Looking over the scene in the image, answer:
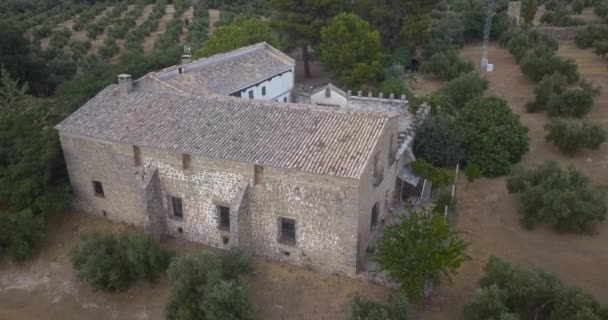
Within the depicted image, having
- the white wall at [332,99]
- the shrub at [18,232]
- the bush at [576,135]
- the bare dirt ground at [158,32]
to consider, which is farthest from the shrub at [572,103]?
the bare dirt ground at [158,32]

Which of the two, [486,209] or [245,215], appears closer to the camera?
[245,215]

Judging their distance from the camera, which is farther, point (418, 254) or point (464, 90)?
point (464, 90)

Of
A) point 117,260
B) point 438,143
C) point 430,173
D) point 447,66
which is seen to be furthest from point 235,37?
point 117,260

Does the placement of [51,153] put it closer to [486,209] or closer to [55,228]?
[55,228]

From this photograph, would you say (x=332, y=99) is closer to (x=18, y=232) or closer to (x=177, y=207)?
(x=177, y=207)

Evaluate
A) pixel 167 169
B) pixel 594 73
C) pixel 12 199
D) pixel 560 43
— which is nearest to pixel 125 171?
pixel 167 169

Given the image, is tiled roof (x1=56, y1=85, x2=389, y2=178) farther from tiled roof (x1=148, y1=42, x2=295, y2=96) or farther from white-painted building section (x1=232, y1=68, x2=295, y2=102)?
white-painted building section (x1=232, y1=68, x2=295, y2=102)
